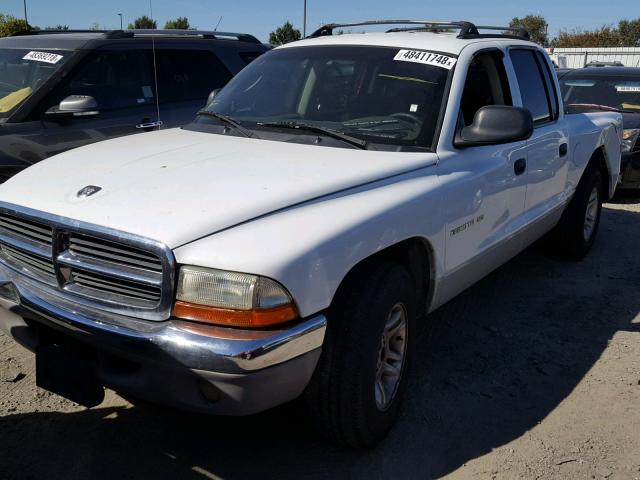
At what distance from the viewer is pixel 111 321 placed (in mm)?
2455

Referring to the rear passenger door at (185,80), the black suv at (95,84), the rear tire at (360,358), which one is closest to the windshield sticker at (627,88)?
the black suv at (95,84)

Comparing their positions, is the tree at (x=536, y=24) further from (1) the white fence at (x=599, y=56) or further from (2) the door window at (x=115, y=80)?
(2) the door window at (x=115, y=80)

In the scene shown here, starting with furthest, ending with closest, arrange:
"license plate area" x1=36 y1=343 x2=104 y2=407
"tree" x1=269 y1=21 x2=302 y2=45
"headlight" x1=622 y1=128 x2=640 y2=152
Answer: "tree" x1=269 y1=21 x2=302 y2=45 → "headlight" x1=622 y1=128 x2=640 y2=152 → "license plate area" x1=36 y1=343 x2=104 y2=407

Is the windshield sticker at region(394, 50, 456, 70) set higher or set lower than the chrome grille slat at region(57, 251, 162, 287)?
higher

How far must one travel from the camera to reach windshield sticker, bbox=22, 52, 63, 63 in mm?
5281

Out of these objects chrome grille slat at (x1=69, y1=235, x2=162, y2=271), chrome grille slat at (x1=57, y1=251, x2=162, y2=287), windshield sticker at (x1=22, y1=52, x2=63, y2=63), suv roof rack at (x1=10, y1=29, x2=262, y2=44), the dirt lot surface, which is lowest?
the dirt lot surface

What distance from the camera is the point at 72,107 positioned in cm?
500

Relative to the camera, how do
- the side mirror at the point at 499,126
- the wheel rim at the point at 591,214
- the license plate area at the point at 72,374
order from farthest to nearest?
the wheel rim at the point at 591,214
the side mirror at the point at 499,126
the license plate area at the point at 72,374

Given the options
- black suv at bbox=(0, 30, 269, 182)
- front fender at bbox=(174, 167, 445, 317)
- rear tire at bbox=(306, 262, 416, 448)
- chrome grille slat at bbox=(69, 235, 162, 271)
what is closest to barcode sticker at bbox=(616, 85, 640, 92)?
black suv at bbox=(0, 30, 269, 182)

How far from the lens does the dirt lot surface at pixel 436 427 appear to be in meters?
2.83

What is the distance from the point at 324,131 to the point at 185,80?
3204mm

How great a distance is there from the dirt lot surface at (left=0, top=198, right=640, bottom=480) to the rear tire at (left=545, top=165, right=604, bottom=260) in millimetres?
1330

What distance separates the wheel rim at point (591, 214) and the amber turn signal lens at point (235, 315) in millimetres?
4071

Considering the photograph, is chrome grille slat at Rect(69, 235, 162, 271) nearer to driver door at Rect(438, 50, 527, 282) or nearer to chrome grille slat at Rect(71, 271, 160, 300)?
chrome grille slat at Rect(71, 271, 160, 300)
